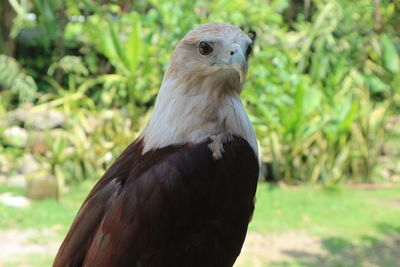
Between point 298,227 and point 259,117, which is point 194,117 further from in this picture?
point 259,117

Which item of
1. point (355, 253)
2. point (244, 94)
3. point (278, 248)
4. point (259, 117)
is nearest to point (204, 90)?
point (278, 248)

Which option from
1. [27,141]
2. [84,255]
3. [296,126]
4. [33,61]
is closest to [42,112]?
[27,141]

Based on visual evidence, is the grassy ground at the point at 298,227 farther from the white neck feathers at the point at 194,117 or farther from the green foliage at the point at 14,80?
the white neck feathers at the point at 194,117

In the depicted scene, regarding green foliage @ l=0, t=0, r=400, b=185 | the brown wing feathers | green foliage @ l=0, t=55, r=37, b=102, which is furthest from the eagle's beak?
green foliage @ l=0, t=55, r=37, b=102

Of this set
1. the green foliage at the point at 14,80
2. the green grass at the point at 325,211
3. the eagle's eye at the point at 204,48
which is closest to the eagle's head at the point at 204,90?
the eagle's eye at the point at 204,48

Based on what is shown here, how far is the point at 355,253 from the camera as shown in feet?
13.8

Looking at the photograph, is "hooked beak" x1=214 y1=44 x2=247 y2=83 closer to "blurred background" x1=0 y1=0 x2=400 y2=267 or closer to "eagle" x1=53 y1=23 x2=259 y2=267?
"eagle" x1=53 y1=23 x2=259 y2=267

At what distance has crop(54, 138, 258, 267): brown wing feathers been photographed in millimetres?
1523

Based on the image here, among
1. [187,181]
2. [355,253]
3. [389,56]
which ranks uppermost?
[187,181]

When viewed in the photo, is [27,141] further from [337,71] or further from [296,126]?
[337,71]

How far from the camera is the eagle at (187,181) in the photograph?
60.3 inches

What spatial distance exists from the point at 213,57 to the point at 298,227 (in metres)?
3.43

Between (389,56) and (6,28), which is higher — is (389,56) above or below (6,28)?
below

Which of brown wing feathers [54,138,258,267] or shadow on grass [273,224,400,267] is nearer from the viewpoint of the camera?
brown wing feathers [54,138,258,267]
